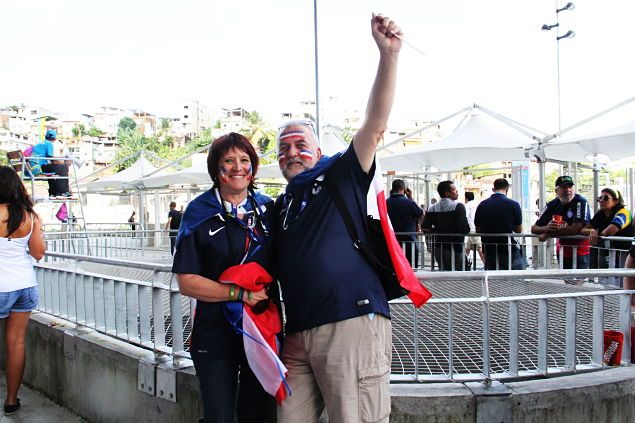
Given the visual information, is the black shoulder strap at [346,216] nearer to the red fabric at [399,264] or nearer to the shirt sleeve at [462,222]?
the red fabric at [399,264]

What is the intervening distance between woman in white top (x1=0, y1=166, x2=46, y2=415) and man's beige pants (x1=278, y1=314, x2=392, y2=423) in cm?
296

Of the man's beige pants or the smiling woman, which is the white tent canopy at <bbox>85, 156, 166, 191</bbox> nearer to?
the smiling woman

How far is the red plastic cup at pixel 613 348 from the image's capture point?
12.3 feet

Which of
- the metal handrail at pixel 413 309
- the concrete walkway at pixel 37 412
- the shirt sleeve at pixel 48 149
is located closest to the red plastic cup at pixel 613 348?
the metal handrail at pixel 413 309

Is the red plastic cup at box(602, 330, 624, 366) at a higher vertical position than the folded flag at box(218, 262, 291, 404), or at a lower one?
lower

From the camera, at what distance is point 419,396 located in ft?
9.95

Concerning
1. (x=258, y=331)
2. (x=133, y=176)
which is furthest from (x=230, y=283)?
(x=133, y=176)

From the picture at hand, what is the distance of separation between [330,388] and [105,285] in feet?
9.27

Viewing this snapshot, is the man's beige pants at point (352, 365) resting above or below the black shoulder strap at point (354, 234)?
below

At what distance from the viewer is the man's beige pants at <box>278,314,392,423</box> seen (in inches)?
87.5

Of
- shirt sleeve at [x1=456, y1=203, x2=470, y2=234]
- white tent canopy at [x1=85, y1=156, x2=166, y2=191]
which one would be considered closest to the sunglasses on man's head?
shirt sleeve at [x1=456, y1=203, x2=470, y2=234]

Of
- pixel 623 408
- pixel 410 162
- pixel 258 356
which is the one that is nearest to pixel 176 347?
pixel 258 356

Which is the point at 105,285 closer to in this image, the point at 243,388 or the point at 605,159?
the point at 243,388

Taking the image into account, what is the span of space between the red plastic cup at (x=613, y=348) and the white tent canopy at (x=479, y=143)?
7091 millimetres
